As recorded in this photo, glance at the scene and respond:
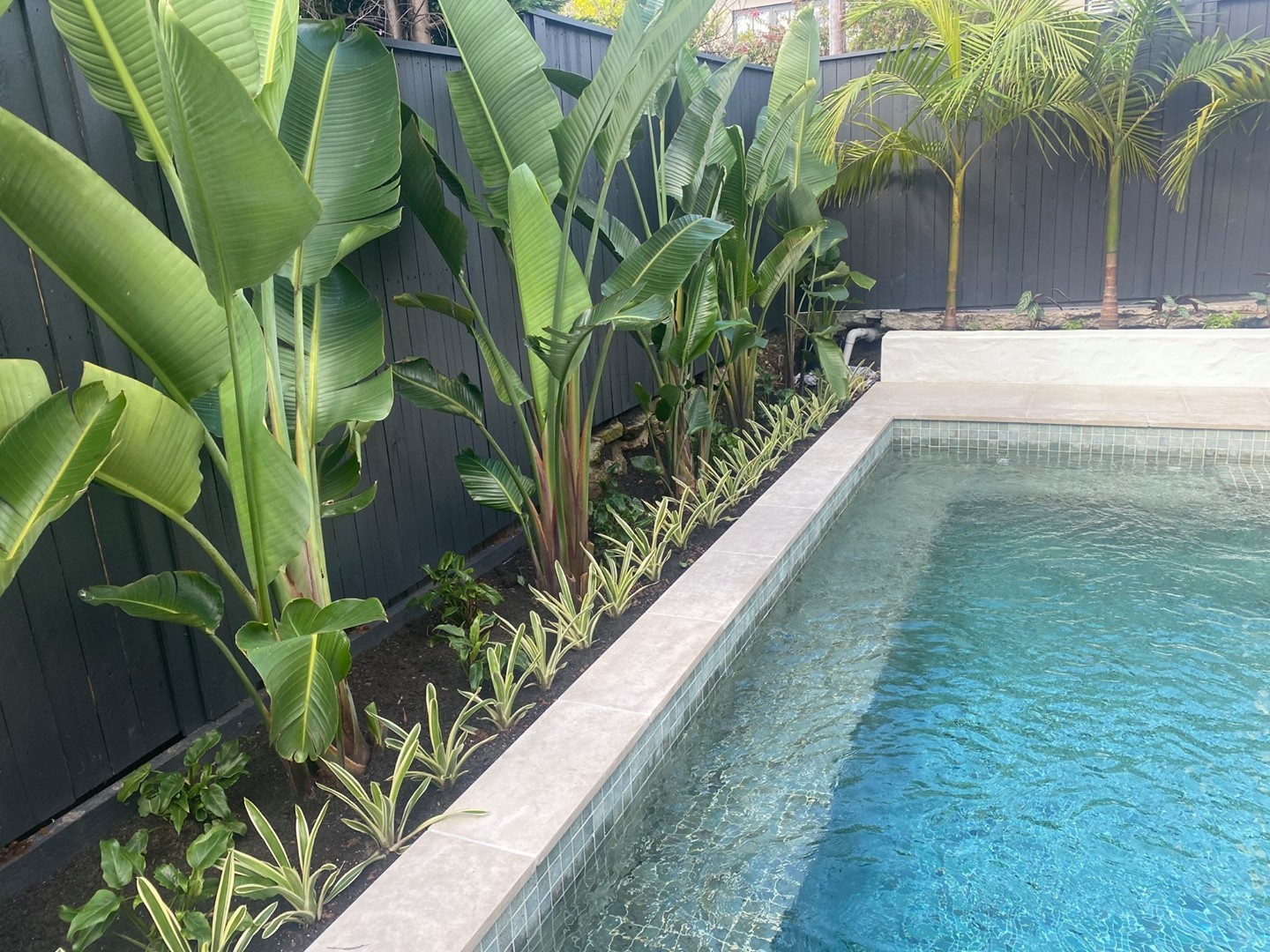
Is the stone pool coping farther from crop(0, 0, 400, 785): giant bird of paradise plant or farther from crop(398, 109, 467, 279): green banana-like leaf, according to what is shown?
crop(398, 109, 467, 279): green banana-like leaf

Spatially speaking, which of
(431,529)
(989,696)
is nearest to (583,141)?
(431,529)

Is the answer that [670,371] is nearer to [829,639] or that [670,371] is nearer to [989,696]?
[829,639]

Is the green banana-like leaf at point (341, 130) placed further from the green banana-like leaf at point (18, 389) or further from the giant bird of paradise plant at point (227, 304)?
the green banana-like leaf at point (18, 389)

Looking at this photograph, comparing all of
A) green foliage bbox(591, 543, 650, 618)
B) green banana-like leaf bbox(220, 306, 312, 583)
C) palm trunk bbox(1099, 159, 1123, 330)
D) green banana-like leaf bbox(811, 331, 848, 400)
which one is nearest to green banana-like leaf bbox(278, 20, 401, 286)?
Result: green banana-like leaf bbox(220, 306, 312, 583)

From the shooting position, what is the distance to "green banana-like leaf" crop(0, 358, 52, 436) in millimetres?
1679

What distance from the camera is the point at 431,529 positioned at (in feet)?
13.2

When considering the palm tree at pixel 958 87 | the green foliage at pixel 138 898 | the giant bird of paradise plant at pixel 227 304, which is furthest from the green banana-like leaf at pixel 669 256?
the palm tree at pixel 958 87

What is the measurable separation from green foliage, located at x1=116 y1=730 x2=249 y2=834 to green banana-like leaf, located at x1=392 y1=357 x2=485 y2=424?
1.35 m

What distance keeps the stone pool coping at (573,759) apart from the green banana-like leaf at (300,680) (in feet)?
1.21

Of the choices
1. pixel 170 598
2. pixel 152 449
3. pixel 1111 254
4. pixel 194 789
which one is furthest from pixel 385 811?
pixel 1111 254

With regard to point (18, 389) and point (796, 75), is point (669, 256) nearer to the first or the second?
point (18, 389)

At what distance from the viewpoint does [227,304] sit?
1.87 m

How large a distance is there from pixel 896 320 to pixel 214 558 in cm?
755

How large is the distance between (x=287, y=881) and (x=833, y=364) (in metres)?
5.07
